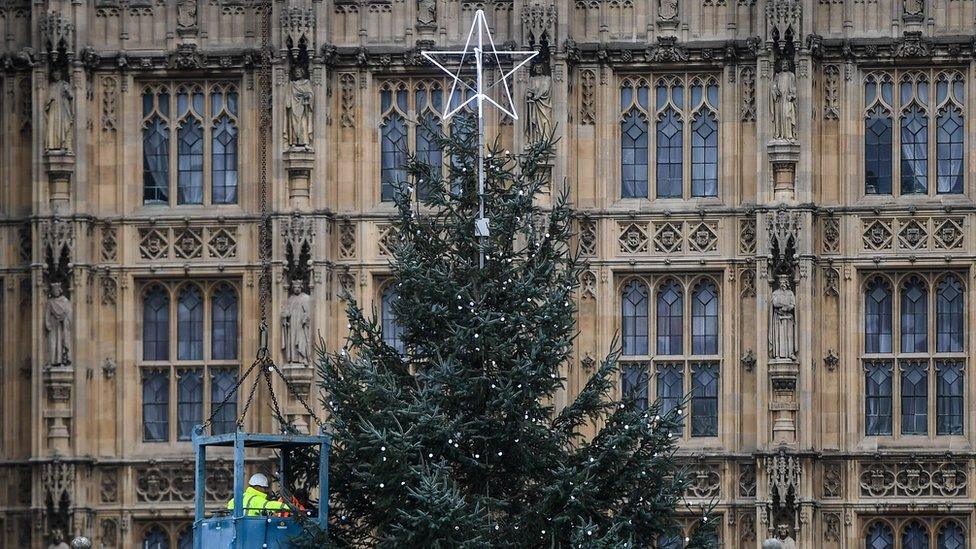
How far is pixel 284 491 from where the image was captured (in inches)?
1207

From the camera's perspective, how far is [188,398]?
44531 mm

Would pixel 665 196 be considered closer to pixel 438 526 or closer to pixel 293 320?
pixel 293 320

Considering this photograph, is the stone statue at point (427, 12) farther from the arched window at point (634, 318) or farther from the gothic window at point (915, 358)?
the gothic window at point (915, 358)

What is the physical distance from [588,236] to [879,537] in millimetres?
7299

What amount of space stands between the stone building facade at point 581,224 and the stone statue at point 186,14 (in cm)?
5

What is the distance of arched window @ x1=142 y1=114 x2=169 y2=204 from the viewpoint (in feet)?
147

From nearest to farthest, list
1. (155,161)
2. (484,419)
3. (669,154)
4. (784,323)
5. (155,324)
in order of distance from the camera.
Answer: (484,419)
(784,323)
(669,154)
(155,324)
(155,161)

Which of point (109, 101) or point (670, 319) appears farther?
point (109, 101)

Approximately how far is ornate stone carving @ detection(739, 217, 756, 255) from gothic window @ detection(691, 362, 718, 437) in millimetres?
2111

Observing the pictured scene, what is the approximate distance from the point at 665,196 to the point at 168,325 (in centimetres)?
915

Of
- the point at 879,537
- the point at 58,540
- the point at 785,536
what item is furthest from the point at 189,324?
the point at 879,537

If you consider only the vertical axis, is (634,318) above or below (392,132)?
below

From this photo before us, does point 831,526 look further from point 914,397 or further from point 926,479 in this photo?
point 914,397

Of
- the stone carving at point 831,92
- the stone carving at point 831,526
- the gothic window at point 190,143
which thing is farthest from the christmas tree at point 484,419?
the gothic window at point 190,143
